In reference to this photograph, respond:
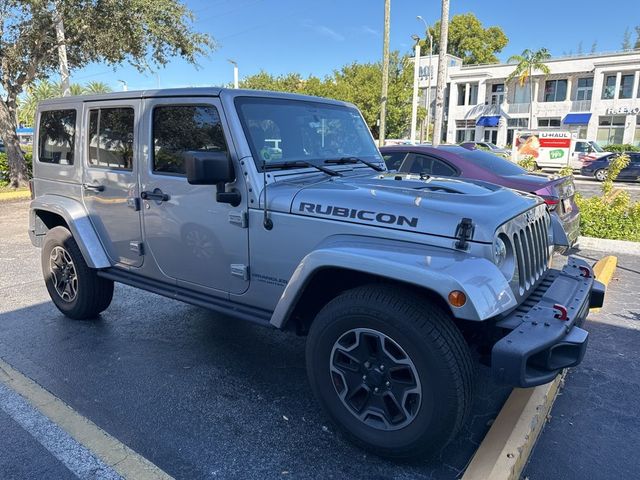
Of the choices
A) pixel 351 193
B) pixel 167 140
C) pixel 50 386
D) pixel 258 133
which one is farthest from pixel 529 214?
pixel 50 386

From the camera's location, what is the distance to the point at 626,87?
37469mm

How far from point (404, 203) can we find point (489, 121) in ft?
151

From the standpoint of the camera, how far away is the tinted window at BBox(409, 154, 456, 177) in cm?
686

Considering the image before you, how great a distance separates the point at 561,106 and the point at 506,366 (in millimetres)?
44714

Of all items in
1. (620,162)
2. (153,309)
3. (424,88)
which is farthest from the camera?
(424,88)

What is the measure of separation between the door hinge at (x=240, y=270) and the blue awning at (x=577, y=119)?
139 feet

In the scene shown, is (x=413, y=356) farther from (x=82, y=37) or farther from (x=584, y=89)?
(x=584, y=89)

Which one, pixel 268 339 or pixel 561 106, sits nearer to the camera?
pixel 268 339

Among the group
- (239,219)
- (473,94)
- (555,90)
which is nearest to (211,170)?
(239,219)

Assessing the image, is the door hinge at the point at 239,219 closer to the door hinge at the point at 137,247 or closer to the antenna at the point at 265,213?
the antenna at the point at 265,213

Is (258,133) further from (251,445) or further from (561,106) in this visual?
(561,106)

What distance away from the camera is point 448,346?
2.42m

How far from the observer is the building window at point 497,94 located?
148ft

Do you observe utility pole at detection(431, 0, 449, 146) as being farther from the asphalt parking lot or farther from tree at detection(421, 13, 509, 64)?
tree at detection(421, 13, 509, 64)
